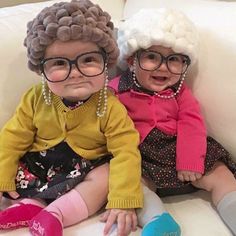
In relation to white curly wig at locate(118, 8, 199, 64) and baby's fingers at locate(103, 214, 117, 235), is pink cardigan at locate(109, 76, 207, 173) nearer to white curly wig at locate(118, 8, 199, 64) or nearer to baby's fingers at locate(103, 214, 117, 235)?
white curly wig at locate(118, 8, 199, 64)

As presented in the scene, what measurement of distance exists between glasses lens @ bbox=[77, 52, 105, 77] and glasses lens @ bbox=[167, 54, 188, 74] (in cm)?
19

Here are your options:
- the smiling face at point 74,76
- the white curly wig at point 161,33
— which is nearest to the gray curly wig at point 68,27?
the smiling face at point 74,76

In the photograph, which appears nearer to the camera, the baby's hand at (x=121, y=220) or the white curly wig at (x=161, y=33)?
the baby's hand at (x=121, y=220)


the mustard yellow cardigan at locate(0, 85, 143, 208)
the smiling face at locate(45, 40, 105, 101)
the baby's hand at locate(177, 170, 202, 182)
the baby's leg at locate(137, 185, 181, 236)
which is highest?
the smiling face at locate(45, 40, 105, 101)

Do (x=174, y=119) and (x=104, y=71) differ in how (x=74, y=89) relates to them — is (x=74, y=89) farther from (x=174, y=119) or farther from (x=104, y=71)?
(x=174, y=119)

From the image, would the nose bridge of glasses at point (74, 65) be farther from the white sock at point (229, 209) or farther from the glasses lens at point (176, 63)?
the white sock at point (229, 209)

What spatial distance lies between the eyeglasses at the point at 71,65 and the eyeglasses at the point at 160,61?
150 mm

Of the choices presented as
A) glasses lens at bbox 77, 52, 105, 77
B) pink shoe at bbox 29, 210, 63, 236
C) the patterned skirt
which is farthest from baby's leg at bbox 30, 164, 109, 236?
glasses lens at bbox 77, 52, 105, 77

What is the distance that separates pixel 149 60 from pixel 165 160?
10.0 inches

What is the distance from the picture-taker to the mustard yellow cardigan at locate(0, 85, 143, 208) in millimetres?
1052

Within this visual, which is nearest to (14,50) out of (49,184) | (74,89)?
(74,89)

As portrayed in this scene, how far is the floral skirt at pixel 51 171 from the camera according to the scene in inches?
41.3

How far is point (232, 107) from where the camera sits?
1.12 meters

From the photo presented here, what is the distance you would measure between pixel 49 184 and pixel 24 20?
1.59 feet
